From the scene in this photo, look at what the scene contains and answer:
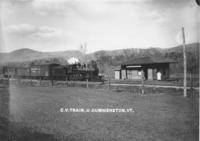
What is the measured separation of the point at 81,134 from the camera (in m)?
4.86

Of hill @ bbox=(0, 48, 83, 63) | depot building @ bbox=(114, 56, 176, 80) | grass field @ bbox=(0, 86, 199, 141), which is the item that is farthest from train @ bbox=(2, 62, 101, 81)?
grass field @ bbox=(0, 86, 199, 141)

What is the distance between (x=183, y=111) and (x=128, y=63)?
25.1 m

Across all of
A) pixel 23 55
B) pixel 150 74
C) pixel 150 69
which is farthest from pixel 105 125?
pixel 23 55

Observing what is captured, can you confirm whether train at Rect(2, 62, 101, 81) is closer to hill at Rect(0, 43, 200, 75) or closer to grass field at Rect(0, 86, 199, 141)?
hill at Rect(0, 43, 200, 75)

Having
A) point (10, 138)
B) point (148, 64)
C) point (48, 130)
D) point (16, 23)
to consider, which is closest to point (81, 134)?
point (48, 130)

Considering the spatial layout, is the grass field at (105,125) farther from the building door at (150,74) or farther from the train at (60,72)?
the building door at (150,74)

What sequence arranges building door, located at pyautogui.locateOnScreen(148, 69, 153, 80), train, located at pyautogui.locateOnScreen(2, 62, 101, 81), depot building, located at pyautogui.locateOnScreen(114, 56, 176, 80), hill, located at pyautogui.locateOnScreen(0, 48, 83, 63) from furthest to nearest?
1. building door, located at pyautogui.locateOnScreen(148, 69, 153, 80)
2. depot building, located at pyautogui.locateOnScreen(114, 56, 176, 80)
3. train, located at pyautogui.locateOnScreen(2, 62, 101, 81)
4. hill, located at pyautogui.locateOnScreen(0, 48, 83, 63)

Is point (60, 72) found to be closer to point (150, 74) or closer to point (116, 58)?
point (150, 74)

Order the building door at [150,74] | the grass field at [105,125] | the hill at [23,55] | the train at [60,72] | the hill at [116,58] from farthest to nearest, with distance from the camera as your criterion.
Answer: the building door at [150,74] < the train at [60,72] < the hill at [116,58] < the hill at [23,55] < the grass field at [105,125]

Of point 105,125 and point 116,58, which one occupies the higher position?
point 116,58

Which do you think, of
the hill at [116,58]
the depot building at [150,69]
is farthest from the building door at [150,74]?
the hill at [116,58]

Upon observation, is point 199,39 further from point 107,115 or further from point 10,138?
point 10,138

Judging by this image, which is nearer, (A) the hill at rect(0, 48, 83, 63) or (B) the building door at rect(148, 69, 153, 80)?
(A) the hill at rect(0, 48, 83, 63)

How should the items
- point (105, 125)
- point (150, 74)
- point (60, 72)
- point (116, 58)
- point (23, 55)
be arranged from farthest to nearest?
point (116, 58) → point (23, 55) → point (150, 74) → point (60, 72) → point (105, 125)
